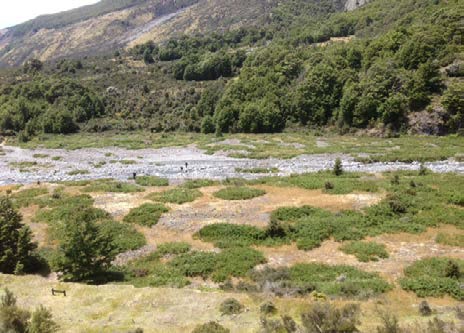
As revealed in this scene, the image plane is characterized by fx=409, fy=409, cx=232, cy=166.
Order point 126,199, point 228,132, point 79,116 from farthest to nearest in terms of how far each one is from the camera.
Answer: point 79,116 → point 228,132 → point 126,199

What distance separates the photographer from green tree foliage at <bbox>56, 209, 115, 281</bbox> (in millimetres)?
23062

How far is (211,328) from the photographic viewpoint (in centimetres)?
1461

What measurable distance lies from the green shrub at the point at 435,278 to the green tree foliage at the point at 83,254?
54.7ft

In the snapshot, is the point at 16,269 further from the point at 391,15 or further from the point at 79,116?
the point at 391,15

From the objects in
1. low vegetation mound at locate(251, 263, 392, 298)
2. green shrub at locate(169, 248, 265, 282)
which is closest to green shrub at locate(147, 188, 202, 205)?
green shrub at locate(169, 248, 265, 282)

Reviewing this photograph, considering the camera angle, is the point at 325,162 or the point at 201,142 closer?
the point at 325,162

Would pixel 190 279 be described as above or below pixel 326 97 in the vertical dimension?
below

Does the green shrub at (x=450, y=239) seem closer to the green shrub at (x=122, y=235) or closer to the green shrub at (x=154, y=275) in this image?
the green shrub at (x=154, y=275)

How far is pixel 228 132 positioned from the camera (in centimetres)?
8425

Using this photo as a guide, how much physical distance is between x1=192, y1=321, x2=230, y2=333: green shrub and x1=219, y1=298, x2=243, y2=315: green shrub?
1.72 meters

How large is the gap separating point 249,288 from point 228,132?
212 ft

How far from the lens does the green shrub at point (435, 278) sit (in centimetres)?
1986

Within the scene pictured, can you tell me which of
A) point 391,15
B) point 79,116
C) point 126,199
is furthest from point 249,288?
point 391,15

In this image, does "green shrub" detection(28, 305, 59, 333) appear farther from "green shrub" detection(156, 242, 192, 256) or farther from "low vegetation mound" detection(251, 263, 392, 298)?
"green shrub" detection(156, 242, 192, 256)
